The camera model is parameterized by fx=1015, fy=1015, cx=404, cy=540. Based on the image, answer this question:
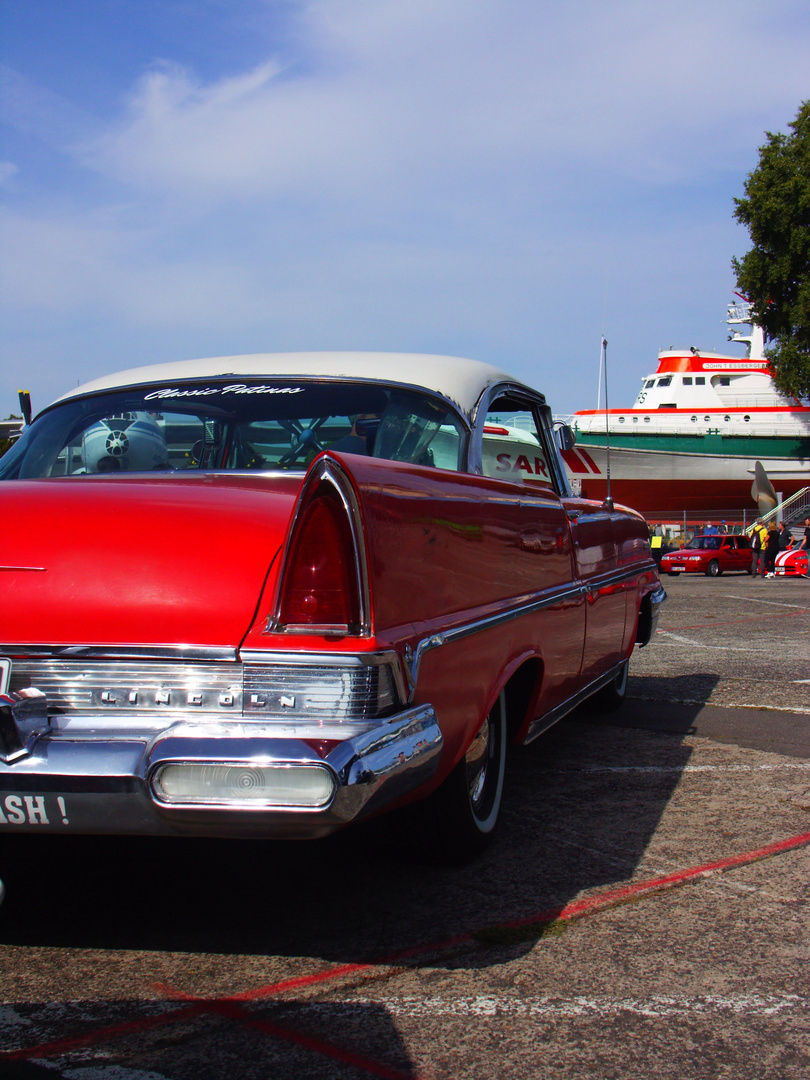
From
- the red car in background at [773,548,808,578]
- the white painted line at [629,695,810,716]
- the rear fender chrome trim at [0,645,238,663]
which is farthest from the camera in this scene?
the red car in background at [773,548,808,578]

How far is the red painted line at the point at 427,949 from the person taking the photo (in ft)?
6.81

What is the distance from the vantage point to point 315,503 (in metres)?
2.29

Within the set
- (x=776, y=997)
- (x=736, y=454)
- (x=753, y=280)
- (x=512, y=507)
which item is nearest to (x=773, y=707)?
(x=512, y=507)

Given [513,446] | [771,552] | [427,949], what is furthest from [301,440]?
[771,552]

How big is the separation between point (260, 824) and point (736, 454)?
143 feet

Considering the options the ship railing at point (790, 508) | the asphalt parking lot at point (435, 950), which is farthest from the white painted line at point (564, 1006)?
the ship railing at point (790, 508)

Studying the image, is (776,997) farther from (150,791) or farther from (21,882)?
(21,882)

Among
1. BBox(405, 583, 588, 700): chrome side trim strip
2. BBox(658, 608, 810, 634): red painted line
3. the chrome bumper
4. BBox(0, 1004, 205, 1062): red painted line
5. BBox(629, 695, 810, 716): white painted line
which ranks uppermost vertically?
BBox(405, 583, 588, 700): chrome side trim strip

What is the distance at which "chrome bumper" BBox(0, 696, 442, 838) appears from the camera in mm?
2086

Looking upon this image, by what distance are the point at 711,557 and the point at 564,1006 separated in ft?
85.8

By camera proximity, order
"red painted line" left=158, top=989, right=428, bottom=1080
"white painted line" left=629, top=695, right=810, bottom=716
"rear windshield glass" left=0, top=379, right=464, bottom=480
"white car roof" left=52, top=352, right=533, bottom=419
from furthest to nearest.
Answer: "white painted line" left=629, top=695, right=810, bottom=716
"white car roof" left=52, top=352, right=533, bottom=419
"rear windshield glass" left=0, top=379, right=464, bottom=480
"red painted line" left=158, top=989, right=428, bottom=1080

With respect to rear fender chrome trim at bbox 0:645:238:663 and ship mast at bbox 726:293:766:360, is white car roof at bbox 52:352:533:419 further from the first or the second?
ship mast at bbox 726:293:766:360

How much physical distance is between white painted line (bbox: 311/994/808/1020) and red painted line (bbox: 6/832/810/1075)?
0.46ft

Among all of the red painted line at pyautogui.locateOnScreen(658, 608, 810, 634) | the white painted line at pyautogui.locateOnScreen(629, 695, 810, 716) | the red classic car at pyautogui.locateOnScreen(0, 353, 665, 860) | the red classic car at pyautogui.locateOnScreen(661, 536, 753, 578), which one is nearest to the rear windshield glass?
the red classic car at pyautogui.locateOnScreen(0, 353, 665, 860)
